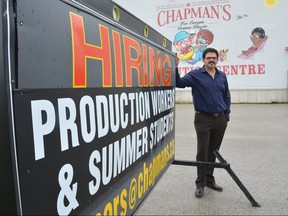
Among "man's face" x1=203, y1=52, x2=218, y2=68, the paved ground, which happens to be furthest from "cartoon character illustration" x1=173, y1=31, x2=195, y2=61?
"man's face" x1=203, y1=52, x2=218, y2=68

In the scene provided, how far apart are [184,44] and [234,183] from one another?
1395 cm

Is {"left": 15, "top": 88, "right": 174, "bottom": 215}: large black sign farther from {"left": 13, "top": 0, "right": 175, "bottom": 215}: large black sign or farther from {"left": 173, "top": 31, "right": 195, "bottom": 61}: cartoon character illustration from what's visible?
{"left": 173, "top": 31, "right": 195, "bottom": 61}: cartoon character illustration

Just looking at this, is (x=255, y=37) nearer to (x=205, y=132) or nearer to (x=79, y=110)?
(x=205, y=132)

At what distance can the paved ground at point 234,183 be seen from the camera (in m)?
3.70

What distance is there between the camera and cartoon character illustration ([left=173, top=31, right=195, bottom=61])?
1762 centimetres

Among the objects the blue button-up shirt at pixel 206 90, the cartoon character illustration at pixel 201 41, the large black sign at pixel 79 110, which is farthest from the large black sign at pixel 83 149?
the cartoon character illustration at pixel 201 41

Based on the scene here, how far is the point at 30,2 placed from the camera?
1042mm

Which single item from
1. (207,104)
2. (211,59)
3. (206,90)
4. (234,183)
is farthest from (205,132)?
(234,183)

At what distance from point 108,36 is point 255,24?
16377 mm

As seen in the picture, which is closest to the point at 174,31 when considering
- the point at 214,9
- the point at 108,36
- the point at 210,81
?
the point at 214,9

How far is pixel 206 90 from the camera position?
405cm

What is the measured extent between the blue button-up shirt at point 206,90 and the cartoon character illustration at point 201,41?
44.1ft

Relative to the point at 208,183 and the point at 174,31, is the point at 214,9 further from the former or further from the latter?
the point at 208,183

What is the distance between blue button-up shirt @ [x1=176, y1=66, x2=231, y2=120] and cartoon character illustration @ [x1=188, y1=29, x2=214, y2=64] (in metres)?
13.4
